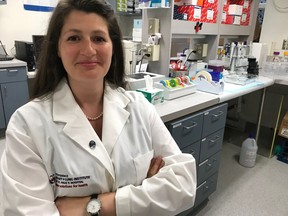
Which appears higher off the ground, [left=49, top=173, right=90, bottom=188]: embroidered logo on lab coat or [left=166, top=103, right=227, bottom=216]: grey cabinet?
[left=49, top=173, right=90, bottom=188]: embroidered logo on lab coat

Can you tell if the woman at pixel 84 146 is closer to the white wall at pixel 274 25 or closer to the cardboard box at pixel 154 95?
the cardboard box at pixel 154 95

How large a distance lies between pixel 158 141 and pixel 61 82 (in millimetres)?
472

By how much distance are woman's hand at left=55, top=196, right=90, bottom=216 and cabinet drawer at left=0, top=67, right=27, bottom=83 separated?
2.51 meters

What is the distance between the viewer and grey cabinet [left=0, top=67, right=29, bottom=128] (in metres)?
2.87

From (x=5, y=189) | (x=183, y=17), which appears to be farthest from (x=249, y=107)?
(x=5, y=189)

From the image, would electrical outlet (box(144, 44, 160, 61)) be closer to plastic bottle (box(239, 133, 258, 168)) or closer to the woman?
the woman

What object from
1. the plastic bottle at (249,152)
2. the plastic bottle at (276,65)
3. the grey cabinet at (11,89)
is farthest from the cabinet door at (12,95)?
the plastic bottle at (276,65)

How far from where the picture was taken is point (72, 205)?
2.75 ft

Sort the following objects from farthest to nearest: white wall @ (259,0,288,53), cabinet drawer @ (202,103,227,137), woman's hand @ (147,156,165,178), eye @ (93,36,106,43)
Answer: white wall @ (259,0,288,53) < cabinet drawer @ (202,103,227,137) < woman's hand @ (147,156,165,178) < eye @ (93,36,106,43)

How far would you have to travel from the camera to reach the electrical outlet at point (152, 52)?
7.17 ft

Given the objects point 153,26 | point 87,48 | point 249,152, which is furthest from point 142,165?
point 249,152

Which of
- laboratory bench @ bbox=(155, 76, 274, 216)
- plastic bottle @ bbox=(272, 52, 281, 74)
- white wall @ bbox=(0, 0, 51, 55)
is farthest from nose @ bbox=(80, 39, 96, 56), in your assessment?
white wall @ bbox=(0, 0, 51, 55)

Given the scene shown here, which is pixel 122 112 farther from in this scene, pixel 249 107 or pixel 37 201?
pixel 249 107

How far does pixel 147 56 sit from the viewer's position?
223cm
